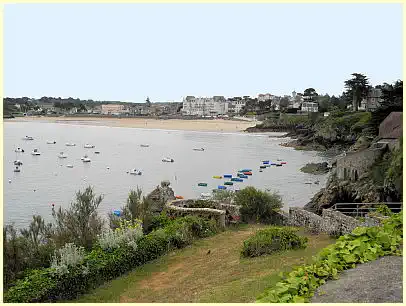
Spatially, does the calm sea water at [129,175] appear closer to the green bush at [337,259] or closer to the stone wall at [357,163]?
the stone wall at [357,163]

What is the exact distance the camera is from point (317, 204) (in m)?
30.4

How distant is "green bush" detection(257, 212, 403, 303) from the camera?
22.5 ft

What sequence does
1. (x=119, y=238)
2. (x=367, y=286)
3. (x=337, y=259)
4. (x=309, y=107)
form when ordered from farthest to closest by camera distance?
(x=309, y=107) → (x=119, y=238) → (x=337, y=259) → (x=367, y=286)

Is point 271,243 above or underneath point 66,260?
underneath

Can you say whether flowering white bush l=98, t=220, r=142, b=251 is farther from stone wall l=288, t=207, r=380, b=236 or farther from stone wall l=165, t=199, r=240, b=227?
stone wall l=288, t=207, r=380, b=236

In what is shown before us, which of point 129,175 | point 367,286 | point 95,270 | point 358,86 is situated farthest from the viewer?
point 358,86

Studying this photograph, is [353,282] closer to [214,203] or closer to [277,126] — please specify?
[214,203]

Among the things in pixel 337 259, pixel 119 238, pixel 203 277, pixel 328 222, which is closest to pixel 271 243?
pixel 203 277

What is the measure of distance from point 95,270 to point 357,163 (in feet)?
70.4

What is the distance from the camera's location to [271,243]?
1348cm

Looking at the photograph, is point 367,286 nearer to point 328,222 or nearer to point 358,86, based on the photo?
point 328,222

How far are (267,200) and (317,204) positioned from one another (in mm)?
10934

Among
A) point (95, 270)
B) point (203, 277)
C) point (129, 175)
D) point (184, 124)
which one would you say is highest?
point (95, 270)

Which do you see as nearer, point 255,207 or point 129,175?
point 255,207
